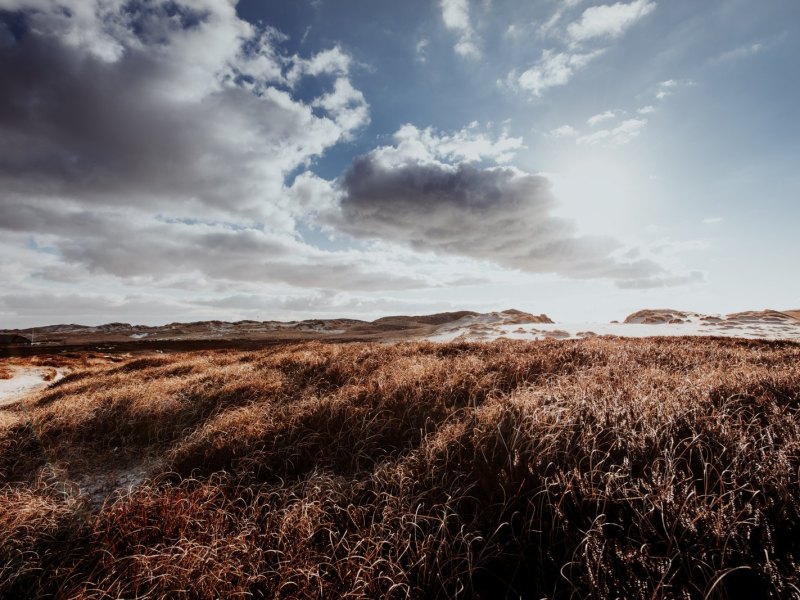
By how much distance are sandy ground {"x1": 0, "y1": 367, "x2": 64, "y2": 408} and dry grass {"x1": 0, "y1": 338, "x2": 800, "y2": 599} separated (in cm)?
1193

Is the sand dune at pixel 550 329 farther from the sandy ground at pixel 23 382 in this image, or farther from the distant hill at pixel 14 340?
the sandy ground at pixel 23 382

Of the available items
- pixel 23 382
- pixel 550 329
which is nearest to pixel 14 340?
pixel 23 382

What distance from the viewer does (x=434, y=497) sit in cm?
339

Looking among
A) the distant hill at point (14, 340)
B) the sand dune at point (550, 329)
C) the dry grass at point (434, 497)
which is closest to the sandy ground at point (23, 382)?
the dry grass at point (434, 497)

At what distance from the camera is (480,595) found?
2453 mm

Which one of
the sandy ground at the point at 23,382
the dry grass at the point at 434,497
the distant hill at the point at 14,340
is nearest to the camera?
the dry grass at the point at 434,497

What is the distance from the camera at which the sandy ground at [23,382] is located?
14.6 metres

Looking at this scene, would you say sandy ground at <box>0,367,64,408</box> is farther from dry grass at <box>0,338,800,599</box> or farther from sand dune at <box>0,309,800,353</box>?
sand dune at <box>0,309,800,353</box>

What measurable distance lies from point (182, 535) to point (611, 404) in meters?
4.78

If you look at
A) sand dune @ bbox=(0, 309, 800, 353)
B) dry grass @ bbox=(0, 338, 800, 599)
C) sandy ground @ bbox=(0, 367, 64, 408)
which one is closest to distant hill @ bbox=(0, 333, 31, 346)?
sand dune @ bbox=(0, 309, 800, 353)

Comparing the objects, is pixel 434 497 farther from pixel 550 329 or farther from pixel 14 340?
pixel 14 340

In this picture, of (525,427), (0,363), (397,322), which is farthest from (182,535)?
(397,322)

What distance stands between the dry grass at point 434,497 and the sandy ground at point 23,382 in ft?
39.1

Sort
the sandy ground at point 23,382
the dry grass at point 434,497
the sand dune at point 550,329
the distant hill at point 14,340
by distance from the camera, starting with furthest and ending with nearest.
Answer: the distant hill at point 14,340
the sand dune at point 550,329
the sandy ground at point 23,382
the dry grass at point 434,497
